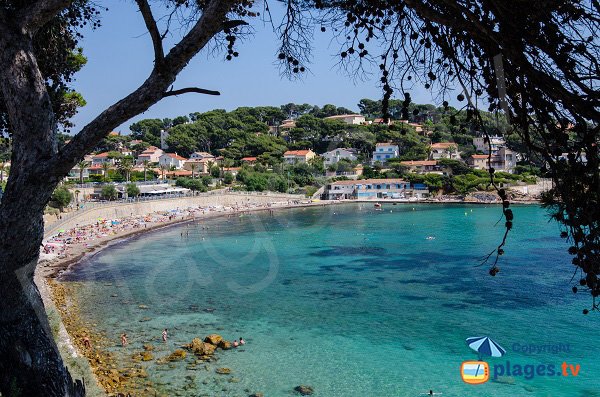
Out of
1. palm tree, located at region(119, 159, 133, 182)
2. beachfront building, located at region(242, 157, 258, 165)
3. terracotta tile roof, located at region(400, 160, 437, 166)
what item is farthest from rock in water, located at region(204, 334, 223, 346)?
beachfront building, located at region(242, 157, 258, 165)

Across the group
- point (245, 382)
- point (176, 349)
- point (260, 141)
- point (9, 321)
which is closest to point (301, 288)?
point (176, 349)

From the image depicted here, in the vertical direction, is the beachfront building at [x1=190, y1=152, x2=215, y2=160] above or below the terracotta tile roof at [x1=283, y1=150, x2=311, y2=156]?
below

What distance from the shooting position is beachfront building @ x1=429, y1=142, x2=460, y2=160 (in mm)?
77625

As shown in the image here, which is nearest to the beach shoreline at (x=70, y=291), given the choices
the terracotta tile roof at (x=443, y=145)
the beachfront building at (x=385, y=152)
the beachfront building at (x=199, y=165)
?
the beachfront building at (x=199, y=165)

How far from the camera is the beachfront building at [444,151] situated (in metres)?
77.6

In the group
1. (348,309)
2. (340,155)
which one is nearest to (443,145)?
(340,155)

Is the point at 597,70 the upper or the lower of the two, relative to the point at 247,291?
upper

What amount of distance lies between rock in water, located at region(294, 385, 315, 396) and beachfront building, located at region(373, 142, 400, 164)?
7084cm

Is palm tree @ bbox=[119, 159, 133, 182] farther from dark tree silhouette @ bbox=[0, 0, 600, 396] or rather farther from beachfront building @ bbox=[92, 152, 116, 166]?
dark tree silhouette @ bbox=[0, 0, 600, 396]

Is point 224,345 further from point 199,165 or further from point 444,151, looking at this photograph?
point 444,151

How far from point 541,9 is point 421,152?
260ft

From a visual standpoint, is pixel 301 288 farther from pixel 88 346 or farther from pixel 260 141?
pixel 260 141

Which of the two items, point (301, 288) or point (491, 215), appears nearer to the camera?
point (301, 288)

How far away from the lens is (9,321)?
336 cm
